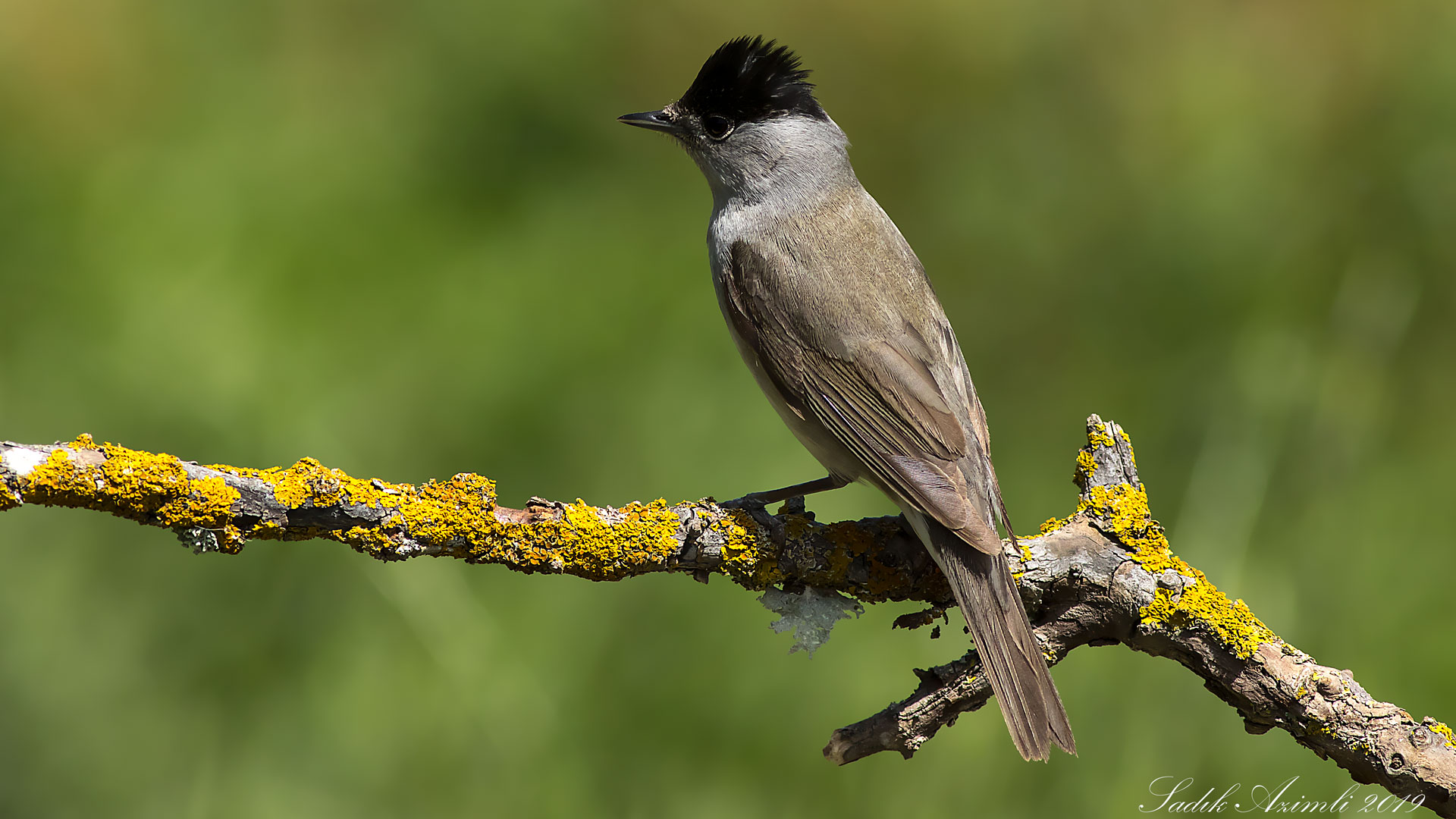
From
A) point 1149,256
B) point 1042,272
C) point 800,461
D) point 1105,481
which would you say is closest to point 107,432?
point 800,461

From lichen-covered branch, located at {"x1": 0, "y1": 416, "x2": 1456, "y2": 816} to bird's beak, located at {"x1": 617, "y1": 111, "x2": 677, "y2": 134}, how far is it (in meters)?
1.74

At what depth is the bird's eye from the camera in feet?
12.8

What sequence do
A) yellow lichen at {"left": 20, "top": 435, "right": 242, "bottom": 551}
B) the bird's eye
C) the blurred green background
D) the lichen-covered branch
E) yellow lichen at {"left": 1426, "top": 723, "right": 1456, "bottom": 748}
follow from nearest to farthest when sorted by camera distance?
yellow lichen at {"left": 20, "top": 435, "right": 242, "bottom": 551}, the lichen-covered branch, yellow lichen at {"left": 1426, "top": 723, "right": 1456, "bottom": 748}, the blurred green background, the bird's eye

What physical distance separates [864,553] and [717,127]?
179 cm

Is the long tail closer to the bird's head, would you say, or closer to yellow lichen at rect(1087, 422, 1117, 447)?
yellow lichen at rect(1087, 422, 1117, 447)

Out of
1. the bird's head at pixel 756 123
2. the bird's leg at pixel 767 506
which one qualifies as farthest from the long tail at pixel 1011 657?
the bird's head at pixel 756 123

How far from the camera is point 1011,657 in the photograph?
104 inches

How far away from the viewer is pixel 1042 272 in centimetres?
531

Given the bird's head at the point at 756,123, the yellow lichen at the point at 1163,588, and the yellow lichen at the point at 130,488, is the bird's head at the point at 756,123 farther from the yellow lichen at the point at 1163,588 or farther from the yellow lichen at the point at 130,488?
the yellow lichen at the point at 130,488

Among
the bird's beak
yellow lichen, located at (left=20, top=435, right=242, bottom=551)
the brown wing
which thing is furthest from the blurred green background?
yellow lichen, located at (left=20, top=435, right=242, bottom=551)

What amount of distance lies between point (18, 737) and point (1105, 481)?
11.1 feet

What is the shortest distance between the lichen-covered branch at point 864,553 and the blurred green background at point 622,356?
952 mm

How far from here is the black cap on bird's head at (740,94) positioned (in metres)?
3.82

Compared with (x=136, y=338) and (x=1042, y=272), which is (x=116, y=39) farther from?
(x=1042, y=272)
